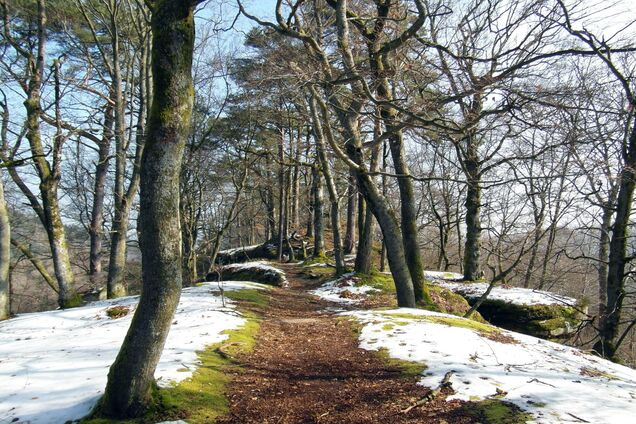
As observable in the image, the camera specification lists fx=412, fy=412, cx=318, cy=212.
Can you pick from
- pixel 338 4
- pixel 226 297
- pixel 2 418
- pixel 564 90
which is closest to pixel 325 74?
pixel 338 4

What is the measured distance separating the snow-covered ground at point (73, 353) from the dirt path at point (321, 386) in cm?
70

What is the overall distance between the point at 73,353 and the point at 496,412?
194 inches

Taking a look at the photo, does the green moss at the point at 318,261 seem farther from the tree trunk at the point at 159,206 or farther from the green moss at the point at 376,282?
the tree trunk at the point at 159,206

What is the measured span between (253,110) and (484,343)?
48.6 feet

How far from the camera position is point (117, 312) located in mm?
8352

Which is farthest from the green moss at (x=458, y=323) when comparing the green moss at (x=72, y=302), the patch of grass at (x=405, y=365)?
the green moss at (x=72, y=302)

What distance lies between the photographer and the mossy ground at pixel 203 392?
3473 mm

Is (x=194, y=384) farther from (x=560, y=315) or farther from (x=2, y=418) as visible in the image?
(x=560, y=315)

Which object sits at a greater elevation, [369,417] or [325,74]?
[325,74]

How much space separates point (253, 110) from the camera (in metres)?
18.2

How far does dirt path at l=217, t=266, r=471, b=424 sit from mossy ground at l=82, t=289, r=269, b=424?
132 millimetres

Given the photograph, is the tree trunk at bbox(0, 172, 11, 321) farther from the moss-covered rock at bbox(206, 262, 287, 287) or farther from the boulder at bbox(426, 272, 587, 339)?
the boulder at bbox(426, 272, 587, 339)

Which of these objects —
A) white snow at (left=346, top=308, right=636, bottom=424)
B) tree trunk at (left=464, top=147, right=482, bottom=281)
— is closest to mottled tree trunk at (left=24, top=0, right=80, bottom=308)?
white snow at (left=346, top=308, right=636, bottom=424)

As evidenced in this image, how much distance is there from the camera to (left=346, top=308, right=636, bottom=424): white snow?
3668mm
